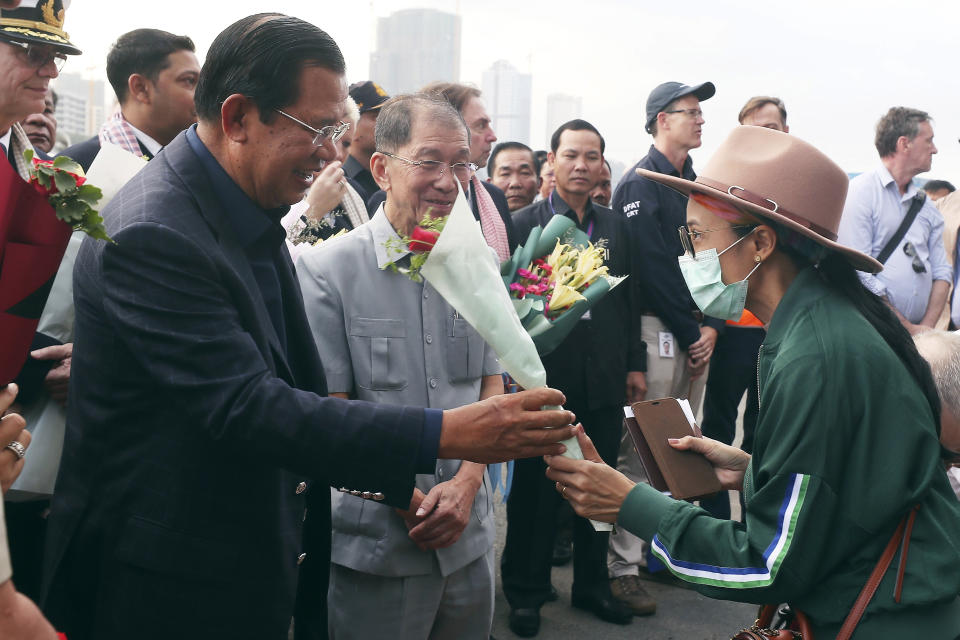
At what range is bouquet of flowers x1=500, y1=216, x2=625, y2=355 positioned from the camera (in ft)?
8.81

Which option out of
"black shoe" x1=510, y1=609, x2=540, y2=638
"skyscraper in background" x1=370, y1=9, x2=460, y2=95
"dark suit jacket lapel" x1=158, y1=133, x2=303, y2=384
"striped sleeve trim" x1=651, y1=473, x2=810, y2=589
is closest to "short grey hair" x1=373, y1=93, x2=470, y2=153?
"dark suit jacket lapel" x1=158, y1=133, x2=303, y2=384

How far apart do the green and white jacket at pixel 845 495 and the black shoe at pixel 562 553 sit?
12.5ft

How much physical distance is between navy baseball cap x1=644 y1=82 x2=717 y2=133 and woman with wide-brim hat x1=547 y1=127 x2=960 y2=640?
3.73 meters

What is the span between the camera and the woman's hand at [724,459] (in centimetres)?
270

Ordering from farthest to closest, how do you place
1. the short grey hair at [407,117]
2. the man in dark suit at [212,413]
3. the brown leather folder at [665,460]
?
the short grey hair at [407,117]
the brown leather folder at [665,460]
the man in dark suit at [212,413]

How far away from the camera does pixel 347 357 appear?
288cm

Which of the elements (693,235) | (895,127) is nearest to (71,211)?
(693,235)

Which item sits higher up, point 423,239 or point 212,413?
point 423,239

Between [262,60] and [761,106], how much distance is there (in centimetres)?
590

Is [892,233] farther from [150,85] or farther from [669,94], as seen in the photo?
[150,85]

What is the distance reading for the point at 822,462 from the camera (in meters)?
2.02

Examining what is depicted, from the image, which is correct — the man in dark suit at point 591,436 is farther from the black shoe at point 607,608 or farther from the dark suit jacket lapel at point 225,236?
the dark suit jacket lapel at point 225,236

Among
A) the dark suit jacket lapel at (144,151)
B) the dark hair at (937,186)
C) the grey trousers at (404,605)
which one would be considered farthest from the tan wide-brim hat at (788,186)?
the dark hair at (937,186)

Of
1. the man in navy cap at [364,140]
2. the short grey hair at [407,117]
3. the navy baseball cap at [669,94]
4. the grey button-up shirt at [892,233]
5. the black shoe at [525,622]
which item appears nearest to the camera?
the short grey hair at [407,117]
